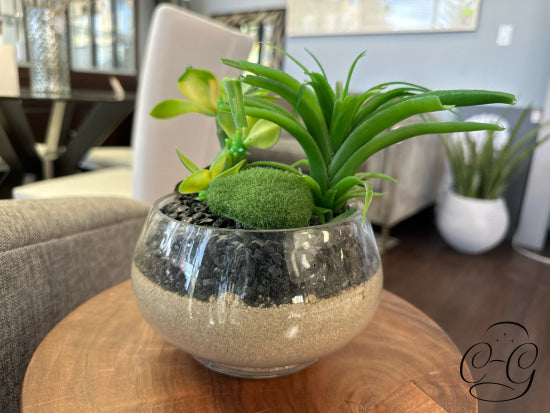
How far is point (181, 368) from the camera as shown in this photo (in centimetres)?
44

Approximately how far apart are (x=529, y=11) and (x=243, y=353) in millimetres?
2747

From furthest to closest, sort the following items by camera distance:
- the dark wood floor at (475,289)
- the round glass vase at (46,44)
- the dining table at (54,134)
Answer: the round glass vase at (46,44) → the dining table at (54,134) → the dark wood floor at (475,289)

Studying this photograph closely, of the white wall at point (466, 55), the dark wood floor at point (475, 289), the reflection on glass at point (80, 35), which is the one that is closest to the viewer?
the dark wood floor at point (475, 289)

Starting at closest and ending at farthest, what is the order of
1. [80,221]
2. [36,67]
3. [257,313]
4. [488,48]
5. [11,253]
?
1. [257,313]
2. [11,253]
3. [80,221]
4. [36,67]
5. [488,48]

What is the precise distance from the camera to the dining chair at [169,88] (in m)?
1.04

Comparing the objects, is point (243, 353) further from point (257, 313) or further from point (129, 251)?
point (129, 251)

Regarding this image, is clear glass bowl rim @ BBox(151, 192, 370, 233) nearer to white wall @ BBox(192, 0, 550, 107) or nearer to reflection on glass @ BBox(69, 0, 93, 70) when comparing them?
white wall @ BBox(192, 0, 550, 107)

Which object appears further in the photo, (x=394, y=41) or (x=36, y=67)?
(x=394, y=41)

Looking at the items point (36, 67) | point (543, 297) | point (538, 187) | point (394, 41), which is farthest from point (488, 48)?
point (36, 67)

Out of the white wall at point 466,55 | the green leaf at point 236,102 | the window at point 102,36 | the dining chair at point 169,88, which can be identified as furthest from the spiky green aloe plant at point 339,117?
the window at point 102,36

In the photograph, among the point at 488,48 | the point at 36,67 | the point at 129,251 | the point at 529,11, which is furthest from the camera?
the point at 488,48

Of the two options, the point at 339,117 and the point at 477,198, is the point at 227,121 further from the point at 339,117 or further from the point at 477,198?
the point at 477,198

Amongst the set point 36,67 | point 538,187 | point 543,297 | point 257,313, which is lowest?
point 543,297

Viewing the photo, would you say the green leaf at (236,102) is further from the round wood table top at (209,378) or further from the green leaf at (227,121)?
the round wood table top at (209,378)
